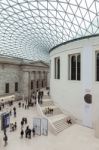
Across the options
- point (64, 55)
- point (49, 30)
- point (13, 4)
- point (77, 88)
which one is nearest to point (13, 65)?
point (49, 30)

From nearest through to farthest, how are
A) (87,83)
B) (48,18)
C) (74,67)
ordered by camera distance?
(87,83) → (74,67) → (48,18)

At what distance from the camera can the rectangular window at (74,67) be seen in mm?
22922

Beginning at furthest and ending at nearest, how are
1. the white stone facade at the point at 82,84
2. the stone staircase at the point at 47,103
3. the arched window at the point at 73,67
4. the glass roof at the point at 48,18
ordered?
1. the stone staircase at the point at 47,103
2. the glass roof at the point at 48,18
3. the arched window at the point at 73,67
4. the white stone facade at the point at 82,84

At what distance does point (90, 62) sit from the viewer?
2088 centimetres

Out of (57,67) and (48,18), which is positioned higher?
(48,18)

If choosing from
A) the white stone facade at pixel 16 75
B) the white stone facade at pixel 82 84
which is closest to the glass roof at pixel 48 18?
the white stone facade at pixel 16 75

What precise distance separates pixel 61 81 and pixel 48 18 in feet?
45.5

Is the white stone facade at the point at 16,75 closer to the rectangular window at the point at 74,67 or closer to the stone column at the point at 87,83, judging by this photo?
the rectangular window at the point at 74,67

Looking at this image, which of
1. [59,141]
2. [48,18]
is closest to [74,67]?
[59,141]

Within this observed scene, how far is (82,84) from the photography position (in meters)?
21.8

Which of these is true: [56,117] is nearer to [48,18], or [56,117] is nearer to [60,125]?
[60,125]

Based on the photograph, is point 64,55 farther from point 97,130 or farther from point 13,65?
point 13,65

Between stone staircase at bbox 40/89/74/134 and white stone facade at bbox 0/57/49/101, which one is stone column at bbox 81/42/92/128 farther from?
white stone facade at bbox 0/57/49/101

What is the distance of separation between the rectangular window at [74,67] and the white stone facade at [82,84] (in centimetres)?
51
